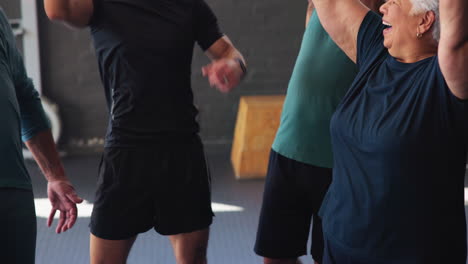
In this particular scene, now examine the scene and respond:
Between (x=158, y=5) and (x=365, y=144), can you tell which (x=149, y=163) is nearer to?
(x=158, y=5)

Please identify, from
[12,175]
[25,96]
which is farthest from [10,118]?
[25,96]

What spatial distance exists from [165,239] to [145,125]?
142cm

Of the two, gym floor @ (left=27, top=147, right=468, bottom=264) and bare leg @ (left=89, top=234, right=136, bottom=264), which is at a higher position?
bare leg @ (left=89, top=234, right=136, bottom=264)

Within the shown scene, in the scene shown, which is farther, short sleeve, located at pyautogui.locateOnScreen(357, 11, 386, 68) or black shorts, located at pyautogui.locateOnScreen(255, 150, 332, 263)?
black shorts, located at pyautogui.locateOnScreen(255, 150, 332, 263)

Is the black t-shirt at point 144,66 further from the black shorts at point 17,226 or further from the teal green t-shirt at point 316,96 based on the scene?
the black shorts at point 17,226

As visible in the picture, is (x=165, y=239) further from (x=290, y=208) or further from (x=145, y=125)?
(x=145, y=125)

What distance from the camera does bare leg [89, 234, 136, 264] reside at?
205 cm

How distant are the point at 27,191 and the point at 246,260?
173cm

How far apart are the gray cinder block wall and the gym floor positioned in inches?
20.0

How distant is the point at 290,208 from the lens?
2219 millimetres

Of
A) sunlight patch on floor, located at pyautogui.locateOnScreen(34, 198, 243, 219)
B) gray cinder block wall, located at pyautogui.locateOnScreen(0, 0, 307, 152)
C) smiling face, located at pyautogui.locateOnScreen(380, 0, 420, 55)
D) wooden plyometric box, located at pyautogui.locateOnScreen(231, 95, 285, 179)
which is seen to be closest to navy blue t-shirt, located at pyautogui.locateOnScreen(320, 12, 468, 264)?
smiling face, located at pyautogui.locateOnScreen(380, 0, 420, 55)

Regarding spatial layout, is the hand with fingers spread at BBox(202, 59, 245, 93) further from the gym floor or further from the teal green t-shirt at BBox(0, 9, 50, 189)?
the gym floor

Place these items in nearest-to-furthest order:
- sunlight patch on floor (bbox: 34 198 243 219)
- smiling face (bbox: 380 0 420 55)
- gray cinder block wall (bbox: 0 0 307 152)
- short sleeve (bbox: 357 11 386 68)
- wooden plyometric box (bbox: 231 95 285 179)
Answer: smiling face (bbox: 380 0 420 55), short sleeve (bbox: 357 11 386 68), sunlight patch on floor (bbox: 34 198 243 219), wooden plyometric box (bbox: 231 95 285 179), gray cinder block wall (bbox: 0 0 307 152)

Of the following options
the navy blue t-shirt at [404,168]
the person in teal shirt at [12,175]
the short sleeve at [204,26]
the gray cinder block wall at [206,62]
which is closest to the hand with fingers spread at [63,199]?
the person in teal shirt at [12,175]
